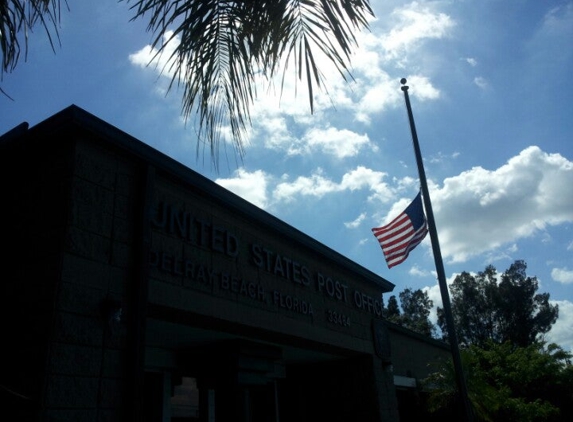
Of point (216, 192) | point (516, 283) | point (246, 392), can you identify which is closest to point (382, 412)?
point (246, 392)

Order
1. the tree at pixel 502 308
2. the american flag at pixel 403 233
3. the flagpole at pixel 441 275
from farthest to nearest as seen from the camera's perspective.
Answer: the tree at pixel 502 308, the american flag at pixel 403 233, the flagpole at pixel 441 275

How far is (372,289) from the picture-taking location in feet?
42.6

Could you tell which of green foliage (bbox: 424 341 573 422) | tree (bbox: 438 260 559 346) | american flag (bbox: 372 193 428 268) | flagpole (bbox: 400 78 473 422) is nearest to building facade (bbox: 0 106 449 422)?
american flag (bbox: 372 193 428 268)

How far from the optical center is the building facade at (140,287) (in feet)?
17.3

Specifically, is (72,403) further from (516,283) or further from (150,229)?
(516,283)

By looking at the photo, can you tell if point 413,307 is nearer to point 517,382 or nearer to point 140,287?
point 517,382

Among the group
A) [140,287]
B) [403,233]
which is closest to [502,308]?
[403,233]

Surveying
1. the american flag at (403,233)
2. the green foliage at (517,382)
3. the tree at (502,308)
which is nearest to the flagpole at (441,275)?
the american flag at (403,233)

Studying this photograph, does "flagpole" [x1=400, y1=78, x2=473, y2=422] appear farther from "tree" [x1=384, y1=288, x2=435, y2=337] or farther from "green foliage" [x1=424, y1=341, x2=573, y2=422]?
"tree" [x1=384, y1=288, x2=435, y2=337]

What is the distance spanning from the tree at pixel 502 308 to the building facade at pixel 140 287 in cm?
4472

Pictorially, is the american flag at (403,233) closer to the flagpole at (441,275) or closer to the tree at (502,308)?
the flagpole at (441,275)

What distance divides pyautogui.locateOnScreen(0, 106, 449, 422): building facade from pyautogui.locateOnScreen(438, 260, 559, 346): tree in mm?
44721

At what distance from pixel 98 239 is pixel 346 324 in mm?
6608

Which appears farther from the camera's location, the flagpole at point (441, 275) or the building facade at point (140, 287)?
the flagpole at point (441, 275)
